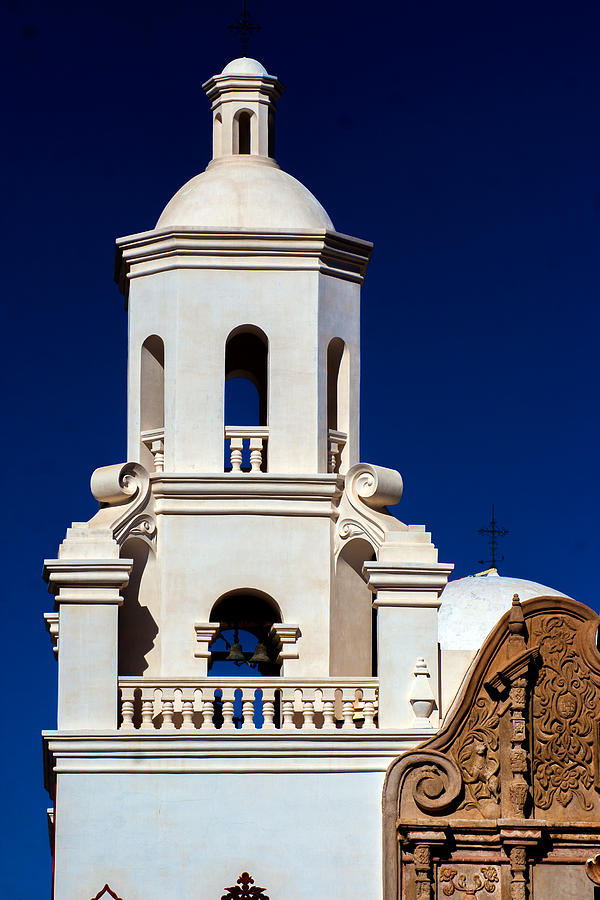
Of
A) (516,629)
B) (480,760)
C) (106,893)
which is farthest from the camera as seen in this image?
(516,629)

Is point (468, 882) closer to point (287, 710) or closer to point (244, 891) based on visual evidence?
point (244, 891)

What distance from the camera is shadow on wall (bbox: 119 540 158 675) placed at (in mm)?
29391

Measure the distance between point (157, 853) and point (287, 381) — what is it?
20.2 feet

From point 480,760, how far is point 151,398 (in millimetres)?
6331

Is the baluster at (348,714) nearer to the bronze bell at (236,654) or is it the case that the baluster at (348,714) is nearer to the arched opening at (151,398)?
the bronze bell at (236,654)

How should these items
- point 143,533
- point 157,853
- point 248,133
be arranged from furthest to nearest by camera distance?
1. point 248,133
2. point 143,533
3. point 157,853

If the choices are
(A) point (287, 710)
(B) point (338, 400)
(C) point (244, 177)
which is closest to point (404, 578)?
(A) point (287, 710)

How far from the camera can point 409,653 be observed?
2867cm

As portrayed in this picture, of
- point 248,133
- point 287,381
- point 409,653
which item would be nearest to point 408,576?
point 409,653

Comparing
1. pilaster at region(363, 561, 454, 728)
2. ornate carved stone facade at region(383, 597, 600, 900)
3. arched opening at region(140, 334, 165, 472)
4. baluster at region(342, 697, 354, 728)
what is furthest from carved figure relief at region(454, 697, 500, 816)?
arched opening at region(140, 334, 165, 472)

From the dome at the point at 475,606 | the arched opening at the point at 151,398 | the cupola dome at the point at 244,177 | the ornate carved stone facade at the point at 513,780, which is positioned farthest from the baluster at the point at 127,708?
the dome at the point at 475,606

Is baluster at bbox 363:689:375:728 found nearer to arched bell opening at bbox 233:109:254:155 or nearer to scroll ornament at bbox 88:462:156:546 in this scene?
scroll ornament at bbox 88:462:156:546

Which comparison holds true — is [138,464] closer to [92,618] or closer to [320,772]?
[92,618]

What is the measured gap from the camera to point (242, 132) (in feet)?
105
